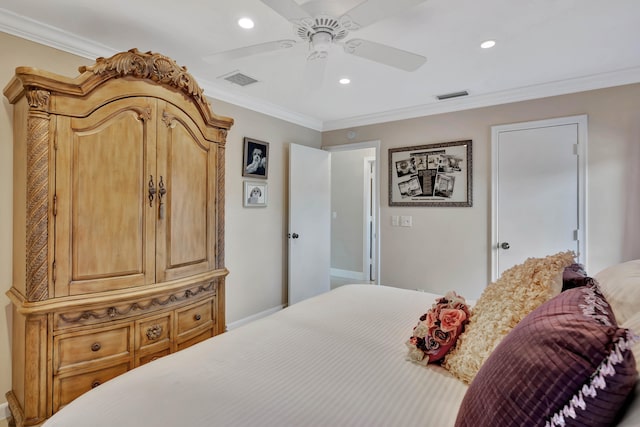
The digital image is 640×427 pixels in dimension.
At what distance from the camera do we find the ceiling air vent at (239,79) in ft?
9.32

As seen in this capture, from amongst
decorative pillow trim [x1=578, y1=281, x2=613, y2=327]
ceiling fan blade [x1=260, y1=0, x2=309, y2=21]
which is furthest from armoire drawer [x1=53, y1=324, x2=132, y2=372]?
decorative pillow trim [x1=578, y1=281, x2=613, y2=327]

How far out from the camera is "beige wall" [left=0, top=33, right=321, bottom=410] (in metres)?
1.97

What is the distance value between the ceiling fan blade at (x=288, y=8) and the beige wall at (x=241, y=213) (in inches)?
65.6

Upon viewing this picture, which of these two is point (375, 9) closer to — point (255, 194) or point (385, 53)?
point (385, 53)

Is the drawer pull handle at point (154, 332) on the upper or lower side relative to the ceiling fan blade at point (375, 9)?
lower

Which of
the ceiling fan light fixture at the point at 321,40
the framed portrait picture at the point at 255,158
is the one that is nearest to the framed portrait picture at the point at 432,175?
the framed portrait picture at the point at 255,158

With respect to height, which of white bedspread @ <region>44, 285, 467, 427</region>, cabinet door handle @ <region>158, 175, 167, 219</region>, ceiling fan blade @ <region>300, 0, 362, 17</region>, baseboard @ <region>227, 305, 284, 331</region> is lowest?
baseboard @ <region>227, 305, 284, 331</region>

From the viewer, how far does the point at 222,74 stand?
285cm

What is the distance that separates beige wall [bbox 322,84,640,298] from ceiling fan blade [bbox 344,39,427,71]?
75.1 inches

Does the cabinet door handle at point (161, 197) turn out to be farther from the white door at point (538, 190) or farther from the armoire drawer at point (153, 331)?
the white door at point (538, 190)

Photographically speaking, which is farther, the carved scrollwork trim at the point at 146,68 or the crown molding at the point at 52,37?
the crown molding at the point at 52,37

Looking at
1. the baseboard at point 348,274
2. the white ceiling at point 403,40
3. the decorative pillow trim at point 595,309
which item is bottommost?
the baseboard at point 348,274

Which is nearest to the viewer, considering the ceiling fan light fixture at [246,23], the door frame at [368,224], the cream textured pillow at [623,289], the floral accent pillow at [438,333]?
the cream textured pillow at [623,289]

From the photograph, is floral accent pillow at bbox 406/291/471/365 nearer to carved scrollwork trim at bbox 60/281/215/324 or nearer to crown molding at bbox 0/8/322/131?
carved scrollwork trim at bbox 60/281/215/324
